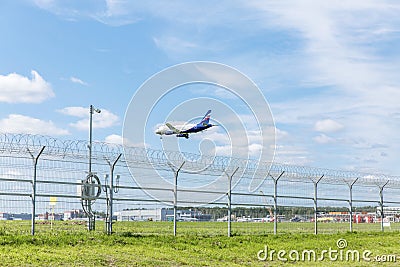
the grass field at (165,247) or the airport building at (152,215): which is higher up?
the airport building at (152,215)

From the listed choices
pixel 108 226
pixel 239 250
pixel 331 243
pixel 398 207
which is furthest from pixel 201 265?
pixel 398 207

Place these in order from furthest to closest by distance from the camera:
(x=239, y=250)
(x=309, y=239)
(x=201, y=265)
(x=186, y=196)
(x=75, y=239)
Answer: (x=309, y=239)
(x=186, y=196)
(x=239, y=250)
(x=75, y=239)
(x=201, y=265)

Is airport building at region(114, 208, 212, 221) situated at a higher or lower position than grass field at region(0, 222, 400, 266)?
higher

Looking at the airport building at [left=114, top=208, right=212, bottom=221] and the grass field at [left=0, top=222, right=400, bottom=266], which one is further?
the airport building at [left=114, top=208, right=212, bottom=221]

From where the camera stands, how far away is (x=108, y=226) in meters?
20.4

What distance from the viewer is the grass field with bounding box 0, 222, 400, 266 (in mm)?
15250

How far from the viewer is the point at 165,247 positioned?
60.1ft

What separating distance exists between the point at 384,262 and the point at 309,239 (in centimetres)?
565

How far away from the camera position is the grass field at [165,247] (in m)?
15.2

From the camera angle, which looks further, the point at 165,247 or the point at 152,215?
the point at 152,215

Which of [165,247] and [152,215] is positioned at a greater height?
[152,215]

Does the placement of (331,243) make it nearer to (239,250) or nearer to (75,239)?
(239,250)

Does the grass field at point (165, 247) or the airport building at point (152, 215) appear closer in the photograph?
the grass field at point (165, 247)

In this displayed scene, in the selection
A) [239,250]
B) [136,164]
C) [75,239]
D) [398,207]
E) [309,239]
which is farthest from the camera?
[398,207]
